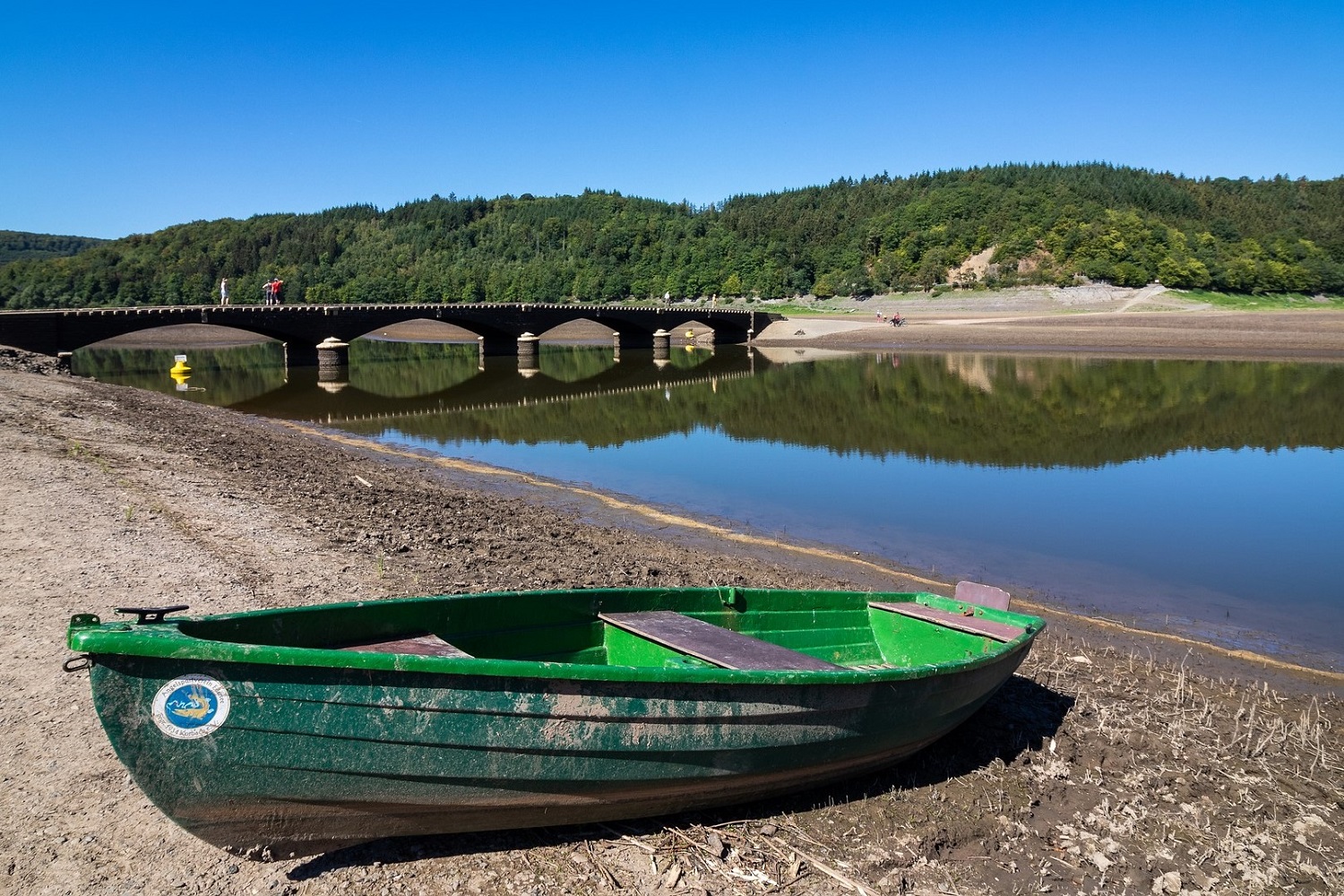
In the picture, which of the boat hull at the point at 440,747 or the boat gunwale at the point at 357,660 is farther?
the boat hull at the point at 440,747

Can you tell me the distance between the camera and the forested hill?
104438mm

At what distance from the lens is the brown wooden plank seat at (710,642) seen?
21.2 feet

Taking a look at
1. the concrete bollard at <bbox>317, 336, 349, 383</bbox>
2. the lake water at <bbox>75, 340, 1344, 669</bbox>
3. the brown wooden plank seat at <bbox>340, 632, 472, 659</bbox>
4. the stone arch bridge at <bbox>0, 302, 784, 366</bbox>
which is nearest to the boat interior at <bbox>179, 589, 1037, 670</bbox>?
the brown wooden plank seat at <bbox>340, 632, 472, 659</bbox>

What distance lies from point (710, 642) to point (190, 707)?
3.52 m

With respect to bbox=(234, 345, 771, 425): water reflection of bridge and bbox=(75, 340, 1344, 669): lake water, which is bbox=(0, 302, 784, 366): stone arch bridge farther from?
bbox=(234, 345, 771, 425): water reflection of bridge

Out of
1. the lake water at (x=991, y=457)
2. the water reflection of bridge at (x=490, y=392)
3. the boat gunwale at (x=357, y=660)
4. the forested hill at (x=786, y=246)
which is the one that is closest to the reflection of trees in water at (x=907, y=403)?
the lake water at (x=991, y=457)

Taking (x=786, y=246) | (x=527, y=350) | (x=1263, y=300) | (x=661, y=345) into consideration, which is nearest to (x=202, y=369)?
(x=527, y=350)

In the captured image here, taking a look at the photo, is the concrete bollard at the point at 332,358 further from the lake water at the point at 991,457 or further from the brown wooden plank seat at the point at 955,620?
the brown wooden plank seat at the point at 955,620

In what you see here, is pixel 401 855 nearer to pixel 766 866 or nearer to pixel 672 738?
pixel 672 738

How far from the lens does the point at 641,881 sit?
535 centimetres

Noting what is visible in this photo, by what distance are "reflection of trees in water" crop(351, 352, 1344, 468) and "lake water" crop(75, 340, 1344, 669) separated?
0.17 m

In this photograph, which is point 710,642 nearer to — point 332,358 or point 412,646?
point 412,646

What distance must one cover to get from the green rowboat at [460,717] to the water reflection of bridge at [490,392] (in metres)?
27.6

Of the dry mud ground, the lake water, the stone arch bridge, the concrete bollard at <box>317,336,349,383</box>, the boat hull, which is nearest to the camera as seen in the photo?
the boat hull
